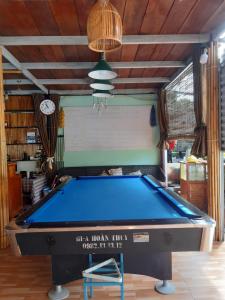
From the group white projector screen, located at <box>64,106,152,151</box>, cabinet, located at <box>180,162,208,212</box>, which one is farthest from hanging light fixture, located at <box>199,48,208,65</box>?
white projector screen, located at <box>64,106,152,151</box>

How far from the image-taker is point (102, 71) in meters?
2.57

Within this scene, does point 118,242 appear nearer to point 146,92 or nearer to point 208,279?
point 208,279

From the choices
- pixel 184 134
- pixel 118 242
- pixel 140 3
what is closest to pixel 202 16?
pixel 140 3

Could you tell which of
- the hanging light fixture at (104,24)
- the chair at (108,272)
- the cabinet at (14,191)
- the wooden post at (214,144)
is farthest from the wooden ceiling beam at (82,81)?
the chair at (108,272)

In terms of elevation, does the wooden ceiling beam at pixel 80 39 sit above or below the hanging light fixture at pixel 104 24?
above

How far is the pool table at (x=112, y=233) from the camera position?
1564mm

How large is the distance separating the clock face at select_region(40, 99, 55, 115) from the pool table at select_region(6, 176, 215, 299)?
152 inches

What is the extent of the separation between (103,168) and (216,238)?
3.30 metres

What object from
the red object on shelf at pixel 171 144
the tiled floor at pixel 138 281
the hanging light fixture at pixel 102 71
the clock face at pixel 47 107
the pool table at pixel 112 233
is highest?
the clock face at pixel 47 107

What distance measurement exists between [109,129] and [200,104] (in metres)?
2.91

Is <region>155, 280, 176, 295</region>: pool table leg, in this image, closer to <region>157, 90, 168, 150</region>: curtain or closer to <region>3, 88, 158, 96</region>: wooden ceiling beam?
<region>157, 90, 168, 150</region>: curtain

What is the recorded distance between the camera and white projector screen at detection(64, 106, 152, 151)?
6.03m

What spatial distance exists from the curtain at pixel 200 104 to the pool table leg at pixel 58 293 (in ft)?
8.19

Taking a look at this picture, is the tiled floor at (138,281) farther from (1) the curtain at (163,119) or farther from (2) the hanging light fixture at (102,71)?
(1) the curtain at (163,119)
